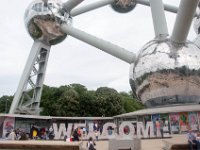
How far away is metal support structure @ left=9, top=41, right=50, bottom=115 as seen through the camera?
29.8 m

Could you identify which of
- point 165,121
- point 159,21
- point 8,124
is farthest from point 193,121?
point 8,124

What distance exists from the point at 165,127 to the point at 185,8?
10367 mm

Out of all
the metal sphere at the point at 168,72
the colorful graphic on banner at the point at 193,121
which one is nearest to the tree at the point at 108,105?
the colorful graphic on banner at the point at 193,121

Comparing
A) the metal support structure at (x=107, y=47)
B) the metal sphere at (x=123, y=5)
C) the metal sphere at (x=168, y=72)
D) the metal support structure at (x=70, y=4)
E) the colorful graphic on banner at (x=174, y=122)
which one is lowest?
the colorful graphic on banner at (x=174, y=122)

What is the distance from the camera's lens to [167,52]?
1574 cm

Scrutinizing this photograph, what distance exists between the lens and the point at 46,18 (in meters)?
27.3

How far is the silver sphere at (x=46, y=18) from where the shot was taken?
27219 mm

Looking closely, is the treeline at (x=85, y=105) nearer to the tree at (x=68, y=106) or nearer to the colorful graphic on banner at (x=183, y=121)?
the tree at (x=68, y=106)

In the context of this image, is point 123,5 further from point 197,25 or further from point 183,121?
point 183,121

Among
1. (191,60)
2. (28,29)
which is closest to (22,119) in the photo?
(28,29)

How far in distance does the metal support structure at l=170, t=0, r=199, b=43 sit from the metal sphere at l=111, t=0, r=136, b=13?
996 inches

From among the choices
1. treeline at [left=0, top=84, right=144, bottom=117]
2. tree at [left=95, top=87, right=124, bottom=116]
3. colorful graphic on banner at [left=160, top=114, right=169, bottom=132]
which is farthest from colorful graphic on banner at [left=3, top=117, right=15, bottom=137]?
tree at [left=95, top=87, right=124, bottom=116]

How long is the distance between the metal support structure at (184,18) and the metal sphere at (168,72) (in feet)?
7.64

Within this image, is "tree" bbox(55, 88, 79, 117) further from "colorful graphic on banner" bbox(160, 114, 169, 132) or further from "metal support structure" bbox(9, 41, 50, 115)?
"colorful graphic on banner" bbox(160, 114, 169, 132)
